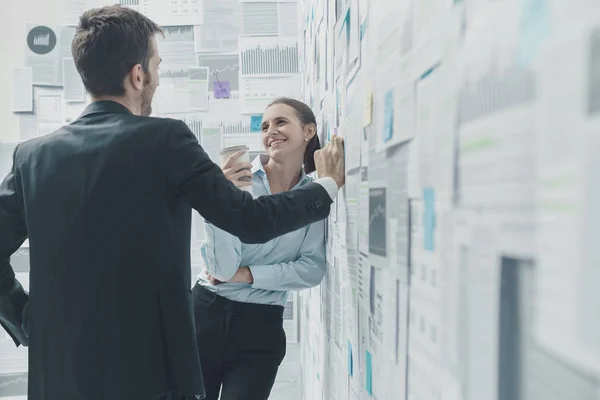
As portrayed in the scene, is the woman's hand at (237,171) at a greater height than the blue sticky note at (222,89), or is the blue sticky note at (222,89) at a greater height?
the blue sticky note at (222,89)

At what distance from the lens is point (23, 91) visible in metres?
2.54

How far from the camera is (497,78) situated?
371 millimetres

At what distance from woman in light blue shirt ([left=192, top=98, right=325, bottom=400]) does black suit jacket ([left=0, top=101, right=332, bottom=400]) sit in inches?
16.9

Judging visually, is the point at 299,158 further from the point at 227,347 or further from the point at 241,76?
the point at 241,76

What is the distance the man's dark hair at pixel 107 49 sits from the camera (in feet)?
3.35

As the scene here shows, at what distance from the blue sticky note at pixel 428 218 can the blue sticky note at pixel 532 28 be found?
0.20m

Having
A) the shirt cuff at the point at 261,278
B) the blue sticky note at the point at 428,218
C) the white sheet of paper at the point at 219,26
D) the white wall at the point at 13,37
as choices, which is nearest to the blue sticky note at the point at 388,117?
the blue sticky note at the point at 428,218

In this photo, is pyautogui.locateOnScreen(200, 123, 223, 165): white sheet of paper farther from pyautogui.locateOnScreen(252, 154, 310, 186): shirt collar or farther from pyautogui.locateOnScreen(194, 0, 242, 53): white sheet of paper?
pyautogui.locateOnScreen(252, 154, 310, 186): shirt collar

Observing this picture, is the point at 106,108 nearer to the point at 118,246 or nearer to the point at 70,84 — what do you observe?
the point at 118,246

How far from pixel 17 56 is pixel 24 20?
16 centimetres

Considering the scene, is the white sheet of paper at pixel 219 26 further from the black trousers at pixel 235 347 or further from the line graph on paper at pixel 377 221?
the line graph on paper at pixel 377 221

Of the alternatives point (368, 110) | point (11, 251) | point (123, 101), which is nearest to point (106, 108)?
point (123, 101)

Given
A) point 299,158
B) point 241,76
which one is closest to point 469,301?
point 299,158

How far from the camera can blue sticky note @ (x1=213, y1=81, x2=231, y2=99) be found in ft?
8.44
